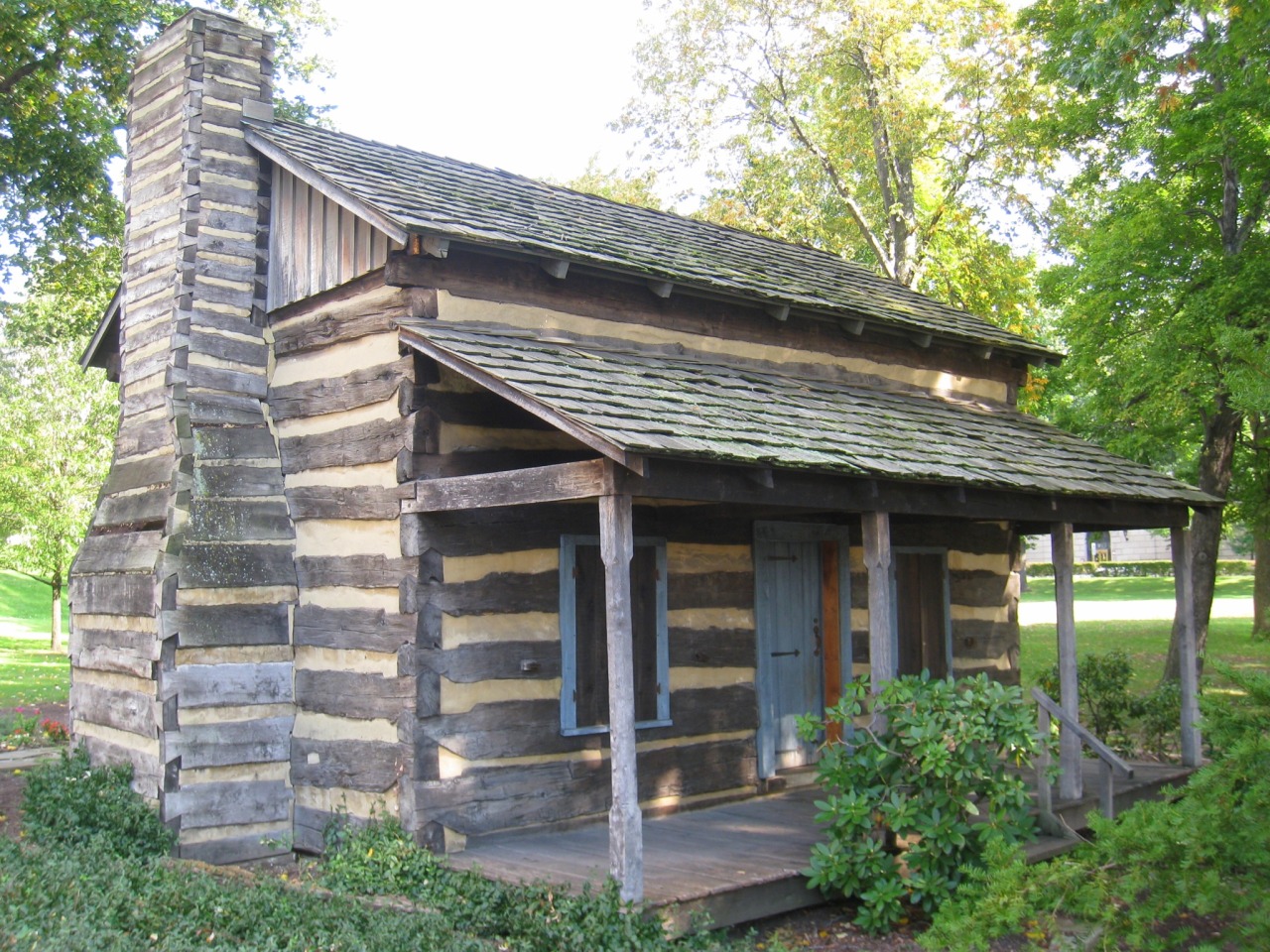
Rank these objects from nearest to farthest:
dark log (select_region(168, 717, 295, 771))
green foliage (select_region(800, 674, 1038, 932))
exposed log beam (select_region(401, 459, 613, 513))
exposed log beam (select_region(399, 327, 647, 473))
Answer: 1. exposed log beam (select_region(399, 327, 647, 473))
2. exposed log beam (select_region(401, 459, 613, 513))
3. green foliage (select_region(800, 674, 1038, 932))
4. dark log (select_region(168, 717, 295, 771))

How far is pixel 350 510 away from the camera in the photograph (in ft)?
27.1

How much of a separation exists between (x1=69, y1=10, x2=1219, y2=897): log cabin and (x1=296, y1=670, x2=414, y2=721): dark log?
25 mm

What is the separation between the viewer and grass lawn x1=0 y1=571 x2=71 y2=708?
18.4 metres

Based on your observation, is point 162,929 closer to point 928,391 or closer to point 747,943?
point 747,943

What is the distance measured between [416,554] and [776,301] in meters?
4.20

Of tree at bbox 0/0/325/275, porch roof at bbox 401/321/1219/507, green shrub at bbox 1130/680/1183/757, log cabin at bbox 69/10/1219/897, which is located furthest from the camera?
tree at bbox 0/0/325/275

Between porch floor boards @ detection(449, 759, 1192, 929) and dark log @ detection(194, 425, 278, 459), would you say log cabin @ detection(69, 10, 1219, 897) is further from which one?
porch floor boards @ detection(449, 759, 1192, 929)

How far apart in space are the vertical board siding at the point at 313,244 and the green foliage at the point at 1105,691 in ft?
27.9

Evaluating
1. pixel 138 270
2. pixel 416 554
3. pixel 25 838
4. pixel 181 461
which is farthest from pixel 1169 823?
pixel 138 270

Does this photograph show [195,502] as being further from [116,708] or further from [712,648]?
[712,648]

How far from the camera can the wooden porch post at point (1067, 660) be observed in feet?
29.9

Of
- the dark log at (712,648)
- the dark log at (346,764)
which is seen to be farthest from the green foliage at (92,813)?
the dark log at (712,648)

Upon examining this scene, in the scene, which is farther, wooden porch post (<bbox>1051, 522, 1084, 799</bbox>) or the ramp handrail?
wooden porch post (<bbox>1051, 522, 1084, 799</bbox>)

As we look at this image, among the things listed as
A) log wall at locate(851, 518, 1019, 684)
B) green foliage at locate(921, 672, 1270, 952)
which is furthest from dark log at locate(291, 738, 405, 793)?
log wall at locate(851, 518, 1019, 684)
